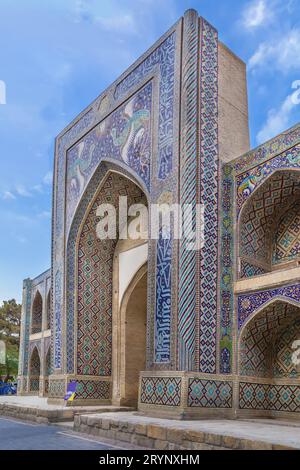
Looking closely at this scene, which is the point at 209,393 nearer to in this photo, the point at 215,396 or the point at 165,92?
the point at 215,396

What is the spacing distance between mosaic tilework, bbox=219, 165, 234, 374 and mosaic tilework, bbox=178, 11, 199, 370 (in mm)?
509

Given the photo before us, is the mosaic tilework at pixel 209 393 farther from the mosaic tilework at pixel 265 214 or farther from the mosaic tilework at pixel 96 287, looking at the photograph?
the mosaic tilework at pixel 96 287

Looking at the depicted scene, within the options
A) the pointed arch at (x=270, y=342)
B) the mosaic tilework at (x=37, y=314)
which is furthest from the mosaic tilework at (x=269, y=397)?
the mosaic tilework at (x=37, y=314)

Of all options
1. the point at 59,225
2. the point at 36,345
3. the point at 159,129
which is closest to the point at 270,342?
the point at 159,129

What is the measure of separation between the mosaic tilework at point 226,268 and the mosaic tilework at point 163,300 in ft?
2.46

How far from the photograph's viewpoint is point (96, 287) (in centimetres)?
1048

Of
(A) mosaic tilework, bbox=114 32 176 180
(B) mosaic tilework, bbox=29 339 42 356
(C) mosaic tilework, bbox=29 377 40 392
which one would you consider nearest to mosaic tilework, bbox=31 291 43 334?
(B) mosaic tilework, bbox=29 339 42 356

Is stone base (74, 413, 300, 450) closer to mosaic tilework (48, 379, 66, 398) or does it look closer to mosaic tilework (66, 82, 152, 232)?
mosaic tilework (48, 379, 66, 398)

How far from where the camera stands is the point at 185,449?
4887 mm

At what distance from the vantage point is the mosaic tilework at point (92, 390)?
9.70 meters

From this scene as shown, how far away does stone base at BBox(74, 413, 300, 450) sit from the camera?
427 cm

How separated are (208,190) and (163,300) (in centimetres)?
175
